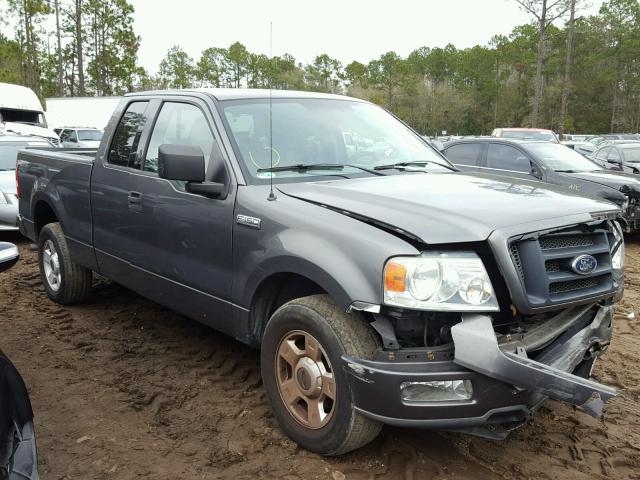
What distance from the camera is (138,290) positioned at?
4562 millimetres

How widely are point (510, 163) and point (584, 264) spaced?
7738 millimetres

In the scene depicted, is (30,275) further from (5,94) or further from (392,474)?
(5,94)

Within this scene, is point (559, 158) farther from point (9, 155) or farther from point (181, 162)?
point (9, 155)

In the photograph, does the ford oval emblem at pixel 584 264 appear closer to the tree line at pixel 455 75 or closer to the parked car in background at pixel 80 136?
the parked car in background at pixel 80 136

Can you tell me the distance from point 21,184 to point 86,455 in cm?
397

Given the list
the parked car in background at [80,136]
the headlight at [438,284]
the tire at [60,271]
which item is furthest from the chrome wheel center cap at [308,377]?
the parked car in background at [80,136]

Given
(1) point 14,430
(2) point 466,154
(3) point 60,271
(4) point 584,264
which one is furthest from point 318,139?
(2) point 466,154

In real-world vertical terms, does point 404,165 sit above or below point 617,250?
above

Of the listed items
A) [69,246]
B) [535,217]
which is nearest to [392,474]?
[535,217]

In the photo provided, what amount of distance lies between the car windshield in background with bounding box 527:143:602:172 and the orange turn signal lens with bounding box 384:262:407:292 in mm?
8141

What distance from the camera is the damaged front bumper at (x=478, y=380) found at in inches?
100

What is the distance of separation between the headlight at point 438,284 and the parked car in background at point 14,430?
150cm

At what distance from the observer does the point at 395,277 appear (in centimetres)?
268

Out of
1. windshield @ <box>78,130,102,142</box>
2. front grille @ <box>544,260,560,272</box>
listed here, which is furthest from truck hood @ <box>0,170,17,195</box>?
windshield @ <box>78,130,102,142</box>
